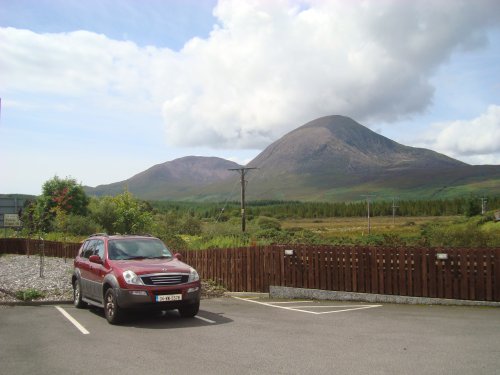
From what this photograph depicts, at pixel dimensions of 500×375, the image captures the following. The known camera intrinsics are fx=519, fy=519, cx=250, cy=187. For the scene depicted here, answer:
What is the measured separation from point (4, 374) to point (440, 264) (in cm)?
1023

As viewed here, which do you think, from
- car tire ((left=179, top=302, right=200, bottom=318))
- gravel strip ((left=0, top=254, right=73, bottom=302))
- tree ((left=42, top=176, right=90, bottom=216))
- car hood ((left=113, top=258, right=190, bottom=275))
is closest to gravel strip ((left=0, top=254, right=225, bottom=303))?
gravel strip ((left=0, top=254, right=73, bottom=302))

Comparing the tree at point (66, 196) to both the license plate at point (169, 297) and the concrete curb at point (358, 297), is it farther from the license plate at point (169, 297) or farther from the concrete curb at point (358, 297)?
the license plate at point (169, 297)

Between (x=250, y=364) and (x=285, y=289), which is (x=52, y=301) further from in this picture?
(x=250, y=364)

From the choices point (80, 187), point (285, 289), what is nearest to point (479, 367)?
point (285, 289)

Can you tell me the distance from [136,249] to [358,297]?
6.29 meters

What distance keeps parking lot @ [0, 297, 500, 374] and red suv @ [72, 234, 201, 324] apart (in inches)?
16.7

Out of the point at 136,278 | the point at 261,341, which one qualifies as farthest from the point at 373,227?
the point at 261,341

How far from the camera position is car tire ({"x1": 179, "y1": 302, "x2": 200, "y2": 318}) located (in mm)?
11102

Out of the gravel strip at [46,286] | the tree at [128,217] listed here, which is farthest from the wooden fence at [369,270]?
the tree at [128,217]

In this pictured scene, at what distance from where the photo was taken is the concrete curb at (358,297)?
12883 millimetres

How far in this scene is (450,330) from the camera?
9.58 m

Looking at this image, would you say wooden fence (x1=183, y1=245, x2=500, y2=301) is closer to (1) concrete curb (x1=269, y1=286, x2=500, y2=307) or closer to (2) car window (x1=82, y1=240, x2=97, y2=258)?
(1) concrete curb (x1=269, y1=286, x2=500, y2=307)

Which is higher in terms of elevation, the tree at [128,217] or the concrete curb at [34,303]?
the tree at [128,217]

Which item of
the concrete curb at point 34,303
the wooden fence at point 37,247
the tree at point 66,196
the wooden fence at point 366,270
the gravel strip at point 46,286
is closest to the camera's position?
the wooden fence at point 366,270
